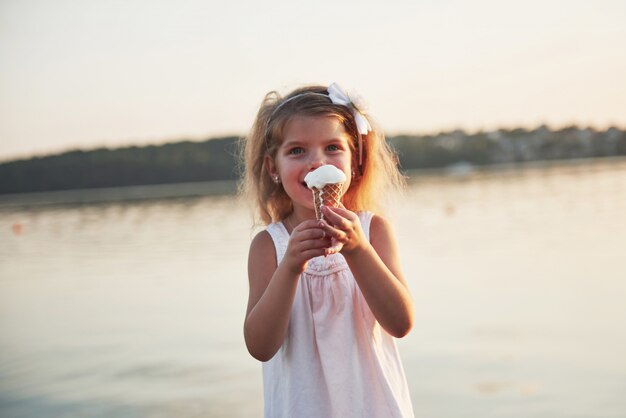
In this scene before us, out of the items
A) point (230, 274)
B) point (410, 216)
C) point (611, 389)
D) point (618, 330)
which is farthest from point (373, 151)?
point (410, 216)

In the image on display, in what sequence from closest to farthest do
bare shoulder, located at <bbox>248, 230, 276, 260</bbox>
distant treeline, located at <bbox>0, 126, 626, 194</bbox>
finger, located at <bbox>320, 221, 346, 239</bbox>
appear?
1. finger, located at <bbox>320, 221, 346, 239</bbox>
2. bare shoulder, located at <bbox>248, 230, 276, 260</bbox>
3. distant treeline, located at <bbox>0, 126, 626, 194</bbox>

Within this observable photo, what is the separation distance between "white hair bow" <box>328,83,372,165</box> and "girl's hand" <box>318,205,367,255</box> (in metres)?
0.46

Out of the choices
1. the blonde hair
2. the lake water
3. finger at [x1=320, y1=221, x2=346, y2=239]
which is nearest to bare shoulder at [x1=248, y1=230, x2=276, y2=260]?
the blonde hair

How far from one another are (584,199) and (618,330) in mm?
13522

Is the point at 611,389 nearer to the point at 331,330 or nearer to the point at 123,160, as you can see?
the point at 331,330

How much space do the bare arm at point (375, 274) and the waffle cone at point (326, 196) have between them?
0.28ft

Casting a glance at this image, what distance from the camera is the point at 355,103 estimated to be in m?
2.49

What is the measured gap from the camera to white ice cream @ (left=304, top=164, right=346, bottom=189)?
6.97 feet

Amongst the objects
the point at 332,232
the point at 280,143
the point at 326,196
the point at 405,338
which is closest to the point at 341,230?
the point at 332,232

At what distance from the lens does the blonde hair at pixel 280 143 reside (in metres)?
2.43

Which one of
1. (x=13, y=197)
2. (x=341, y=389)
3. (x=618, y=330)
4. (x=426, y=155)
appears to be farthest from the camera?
(x=426, y=155)

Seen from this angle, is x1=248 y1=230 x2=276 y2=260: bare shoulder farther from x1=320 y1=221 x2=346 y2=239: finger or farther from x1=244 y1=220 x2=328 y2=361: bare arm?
x1=320 y1=221 x2=346 y2=239: finger

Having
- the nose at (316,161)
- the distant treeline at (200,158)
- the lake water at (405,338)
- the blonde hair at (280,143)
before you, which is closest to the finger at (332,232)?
the nose at (316,161)

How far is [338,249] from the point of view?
2.05 m
